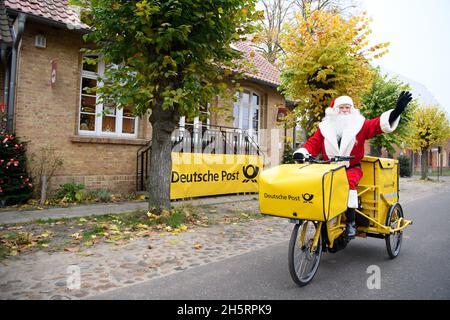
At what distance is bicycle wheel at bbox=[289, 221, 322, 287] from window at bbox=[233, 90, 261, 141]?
11111 mm

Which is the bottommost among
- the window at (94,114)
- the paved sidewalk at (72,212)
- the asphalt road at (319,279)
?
the asphalt road at (319,279)

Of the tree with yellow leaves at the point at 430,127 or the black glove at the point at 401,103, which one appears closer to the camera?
the black glove at the point at 401,103

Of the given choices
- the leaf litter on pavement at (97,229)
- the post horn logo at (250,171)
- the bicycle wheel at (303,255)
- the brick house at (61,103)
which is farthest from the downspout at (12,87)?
the bicycle wheel at (303,255)

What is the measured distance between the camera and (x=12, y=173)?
7820mm

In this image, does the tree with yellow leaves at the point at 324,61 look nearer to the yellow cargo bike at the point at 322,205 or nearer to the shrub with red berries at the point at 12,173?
the yellow cargo bike at the point at 322,205

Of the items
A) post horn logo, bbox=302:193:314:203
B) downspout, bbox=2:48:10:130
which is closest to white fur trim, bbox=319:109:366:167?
post horn logo, bbox=302:193:314:203

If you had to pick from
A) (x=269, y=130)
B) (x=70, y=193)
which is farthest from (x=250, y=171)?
(x=70, y=193)

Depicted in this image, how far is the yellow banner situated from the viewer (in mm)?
9500

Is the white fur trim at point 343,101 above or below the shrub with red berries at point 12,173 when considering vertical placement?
above

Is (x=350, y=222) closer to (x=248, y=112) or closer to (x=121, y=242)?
(x=121, y=242)

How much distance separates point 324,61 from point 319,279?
21.4ft

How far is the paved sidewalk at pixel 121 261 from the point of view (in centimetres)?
356

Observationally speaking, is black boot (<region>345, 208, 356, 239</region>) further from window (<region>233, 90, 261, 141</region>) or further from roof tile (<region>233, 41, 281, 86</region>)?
window (<region>233, 90, 261, 141</region>)

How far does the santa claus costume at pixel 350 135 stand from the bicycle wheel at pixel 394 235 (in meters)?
0.79
